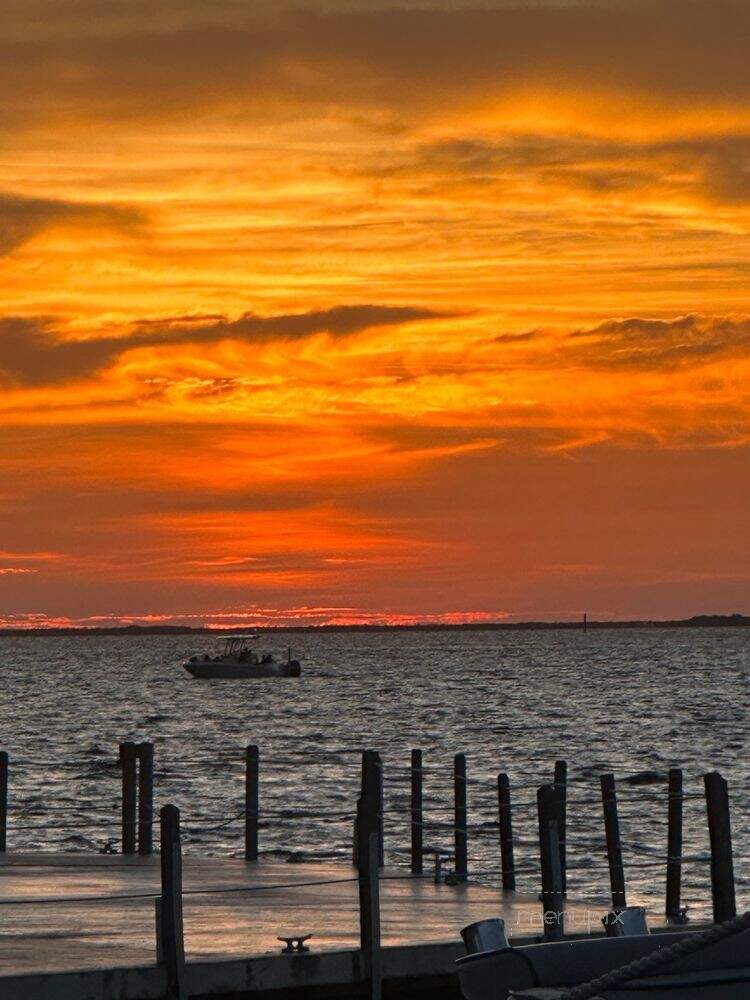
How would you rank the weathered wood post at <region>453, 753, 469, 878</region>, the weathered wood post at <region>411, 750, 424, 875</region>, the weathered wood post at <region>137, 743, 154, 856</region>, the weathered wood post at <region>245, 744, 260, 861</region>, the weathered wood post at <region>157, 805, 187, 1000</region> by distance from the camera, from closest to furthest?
1. the weathered wood post at <region>157, 805, 187, 1000</region>
2. the weathered wood post at <region>411, 750, 424, 875</region>
3. the weathered wood post at <region>137, 743, 154, 856</region>
4. the weathered wood post at <region>245, 744, 260, 861</region>
5. the weathered wood post at <region>453, 753, 469, 878</region>

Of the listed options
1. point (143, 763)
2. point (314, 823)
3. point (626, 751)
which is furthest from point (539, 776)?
point (143, 763)

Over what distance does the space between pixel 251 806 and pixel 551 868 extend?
30.3 ft

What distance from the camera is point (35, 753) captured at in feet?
265

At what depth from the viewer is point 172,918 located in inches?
618

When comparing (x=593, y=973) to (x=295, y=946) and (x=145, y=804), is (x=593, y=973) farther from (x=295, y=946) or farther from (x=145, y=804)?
(x=145, y=804)

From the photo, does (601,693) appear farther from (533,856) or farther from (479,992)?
(479,992)

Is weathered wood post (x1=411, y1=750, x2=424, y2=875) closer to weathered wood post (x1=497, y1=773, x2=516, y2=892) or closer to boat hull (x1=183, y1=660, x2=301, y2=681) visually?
weathered wood post (x1=497, y1=773, x2=516, y2=892)

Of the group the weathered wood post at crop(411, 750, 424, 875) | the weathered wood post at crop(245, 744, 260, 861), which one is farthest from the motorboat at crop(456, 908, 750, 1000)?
the weathered wood post at crop(245, 744, 260, 861)

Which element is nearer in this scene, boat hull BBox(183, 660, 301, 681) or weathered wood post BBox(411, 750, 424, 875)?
weathered wood post BBox(411, 750, 424, 875)

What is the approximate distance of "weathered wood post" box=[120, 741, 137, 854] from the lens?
2717 centimetres

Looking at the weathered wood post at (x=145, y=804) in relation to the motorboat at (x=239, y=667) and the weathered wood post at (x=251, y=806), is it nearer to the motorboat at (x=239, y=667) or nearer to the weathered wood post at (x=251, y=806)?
the weathered wood post at (x=251, y=806)

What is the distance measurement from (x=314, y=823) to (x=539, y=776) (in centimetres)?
2084

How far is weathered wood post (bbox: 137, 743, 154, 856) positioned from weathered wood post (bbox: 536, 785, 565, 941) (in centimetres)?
717

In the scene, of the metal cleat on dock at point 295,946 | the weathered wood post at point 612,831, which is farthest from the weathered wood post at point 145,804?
the metal cleat on dock at point 295,946
